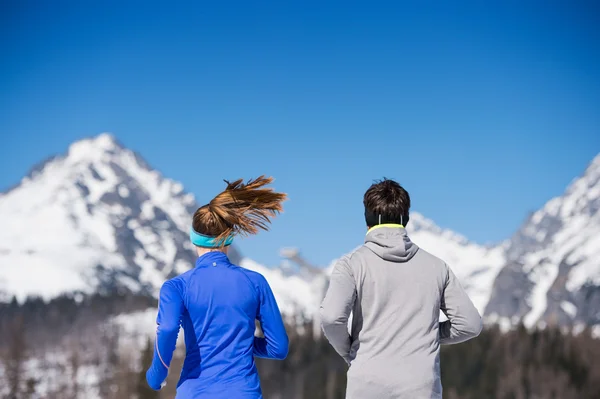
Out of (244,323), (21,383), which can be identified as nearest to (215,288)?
(244,323)

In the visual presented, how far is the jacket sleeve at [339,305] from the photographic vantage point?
23.4ft

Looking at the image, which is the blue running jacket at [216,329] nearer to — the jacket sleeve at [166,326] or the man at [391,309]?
the jacket sleeve at [166,326]

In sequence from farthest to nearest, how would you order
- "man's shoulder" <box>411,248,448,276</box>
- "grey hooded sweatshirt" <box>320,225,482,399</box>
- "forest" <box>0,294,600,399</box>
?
"forest" <box>0,294,600,399</box>, "man's shoulder" <box>411,248,448,276</box>, "grey hooded sweatshirt" <box>320,225,482,399</box>

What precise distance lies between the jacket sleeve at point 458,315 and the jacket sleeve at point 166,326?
2285 millimetres

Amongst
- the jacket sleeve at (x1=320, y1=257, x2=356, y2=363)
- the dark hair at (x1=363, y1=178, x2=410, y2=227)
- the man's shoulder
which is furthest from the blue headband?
the man's shoulder

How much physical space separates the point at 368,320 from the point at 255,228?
126cm

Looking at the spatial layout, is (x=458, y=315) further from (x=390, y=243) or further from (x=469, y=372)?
(x=469, y=372)

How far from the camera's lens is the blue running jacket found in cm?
706

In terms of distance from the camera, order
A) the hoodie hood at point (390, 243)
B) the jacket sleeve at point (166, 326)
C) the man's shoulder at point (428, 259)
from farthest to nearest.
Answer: the man's shoulder at point (428, 259), the hoodie hood at point (390, 243), the jacket sleeve at point (166, 326)

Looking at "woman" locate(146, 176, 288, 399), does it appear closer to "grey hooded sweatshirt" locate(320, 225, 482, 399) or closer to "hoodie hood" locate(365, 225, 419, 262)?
"grey hooded sweatshirt" locate(320, 225, 482, 399)

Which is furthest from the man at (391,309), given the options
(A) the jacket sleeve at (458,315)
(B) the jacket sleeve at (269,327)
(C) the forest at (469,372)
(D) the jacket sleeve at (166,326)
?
(C) the forest at (469,372)

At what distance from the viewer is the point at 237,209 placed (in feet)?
24.8

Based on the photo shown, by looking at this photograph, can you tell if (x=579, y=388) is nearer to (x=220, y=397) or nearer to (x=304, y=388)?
(x=304, y=388)

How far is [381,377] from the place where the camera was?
23.3 ft
